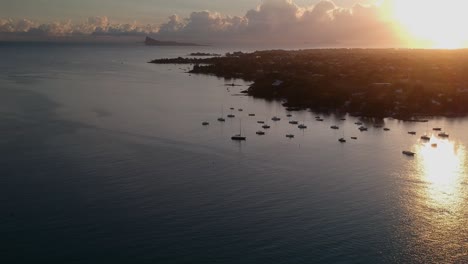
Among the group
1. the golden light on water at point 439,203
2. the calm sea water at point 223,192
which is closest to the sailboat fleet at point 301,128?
the calm sea water at point 223,192

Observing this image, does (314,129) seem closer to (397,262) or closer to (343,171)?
(343,171)

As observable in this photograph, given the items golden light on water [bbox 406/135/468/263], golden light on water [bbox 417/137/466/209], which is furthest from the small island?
golden light on water [bbox 406/135/468/263]

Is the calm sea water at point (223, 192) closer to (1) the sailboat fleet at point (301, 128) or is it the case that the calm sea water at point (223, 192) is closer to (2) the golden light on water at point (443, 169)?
(2) the golden light on water at point (443, 169)

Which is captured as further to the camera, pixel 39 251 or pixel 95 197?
pixel 95 197

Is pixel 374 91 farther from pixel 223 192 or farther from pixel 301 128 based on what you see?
pixel 223 192

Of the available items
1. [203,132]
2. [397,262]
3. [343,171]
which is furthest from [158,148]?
[397,262]

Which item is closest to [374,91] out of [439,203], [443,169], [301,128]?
[301,128]

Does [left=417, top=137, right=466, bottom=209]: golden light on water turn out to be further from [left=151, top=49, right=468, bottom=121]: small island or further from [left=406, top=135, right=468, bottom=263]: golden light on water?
[left=151, top=49, right=468, bottom=121]: small island

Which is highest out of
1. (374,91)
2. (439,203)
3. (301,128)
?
(374,91)

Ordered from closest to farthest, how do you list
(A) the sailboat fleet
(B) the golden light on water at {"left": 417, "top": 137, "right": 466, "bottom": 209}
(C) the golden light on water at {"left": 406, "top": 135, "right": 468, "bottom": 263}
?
1. (C) the golden light on water at {"left": 406, "top": 135, "right": 468, "bottom": 263}
2. (B) the golden light on water at {"left": 417, "top": 137, "right": 466, "bottom": 209}
3. (A) the sailboat fleet
